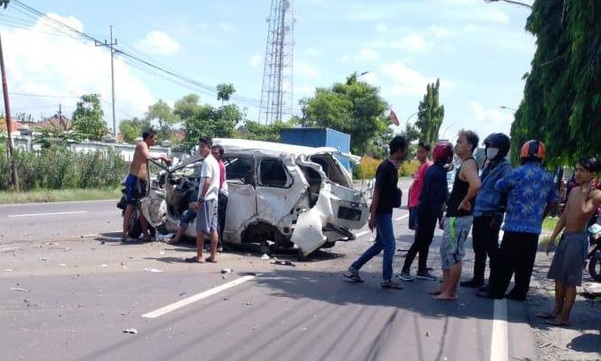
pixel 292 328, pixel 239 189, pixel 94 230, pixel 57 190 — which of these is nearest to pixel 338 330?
pixel 292 328

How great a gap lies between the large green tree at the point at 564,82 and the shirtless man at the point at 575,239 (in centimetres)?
96

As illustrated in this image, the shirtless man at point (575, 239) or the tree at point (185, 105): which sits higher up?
the tree at point (185, 105)

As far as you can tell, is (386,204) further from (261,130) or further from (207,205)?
(261,130)

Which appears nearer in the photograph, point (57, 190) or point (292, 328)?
point (292, 328)

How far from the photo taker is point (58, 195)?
24.6 metres

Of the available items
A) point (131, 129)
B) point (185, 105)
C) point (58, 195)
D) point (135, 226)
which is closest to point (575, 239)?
point (135, 226)

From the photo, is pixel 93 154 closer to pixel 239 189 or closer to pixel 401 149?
pixel 239 189

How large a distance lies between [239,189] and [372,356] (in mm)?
5675

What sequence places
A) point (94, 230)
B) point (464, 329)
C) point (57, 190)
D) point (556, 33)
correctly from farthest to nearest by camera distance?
1. point (57, 190)
2. point (94, 230)
3. point (556, 33)
4. point (464, 329)

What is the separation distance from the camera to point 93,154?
96.7 ft

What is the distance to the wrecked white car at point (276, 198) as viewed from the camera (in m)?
10.7

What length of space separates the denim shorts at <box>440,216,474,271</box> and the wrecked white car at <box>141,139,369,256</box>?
8.71ft

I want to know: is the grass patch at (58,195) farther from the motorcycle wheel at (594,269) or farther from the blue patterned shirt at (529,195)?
the blue patterned shirt at (529,195)

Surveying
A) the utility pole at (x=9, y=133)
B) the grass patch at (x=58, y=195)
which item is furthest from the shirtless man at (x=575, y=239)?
the utility pole at (x=9, y=133)
